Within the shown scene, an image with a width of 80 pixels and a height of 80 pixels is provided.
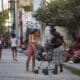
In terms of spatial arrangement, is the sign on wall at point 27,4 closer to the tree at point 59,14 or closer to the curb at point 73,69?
the tree at point 59,14

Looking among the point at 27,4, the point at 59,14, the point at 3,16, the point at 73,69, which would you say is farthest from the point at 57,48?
the point at 3,16

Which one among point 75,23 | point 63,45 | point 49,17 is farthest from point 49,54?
point 49,17

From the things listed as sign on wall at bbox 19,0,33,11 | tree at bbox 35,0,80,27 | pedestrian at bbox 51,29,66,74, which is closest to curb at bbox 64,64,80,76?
pedestrian at bbox 51,29,66,74

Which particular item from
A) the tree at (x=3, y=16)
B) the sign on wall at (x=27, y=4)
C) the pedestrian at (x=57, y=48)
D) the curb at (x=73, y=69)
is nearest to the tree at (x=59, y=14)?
the curb at (x=73, y=69)

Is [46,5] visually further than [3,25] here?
No

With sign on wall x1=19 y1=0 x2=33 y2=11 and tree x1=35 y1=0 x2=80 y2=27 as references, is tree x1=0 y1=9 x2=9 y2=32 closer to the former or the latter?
sign on wall x1=19 y1=0 x2=33 y2=11

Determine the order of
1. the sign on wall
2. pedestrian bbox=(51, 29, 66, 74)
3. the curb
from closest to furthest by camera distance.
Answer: pedestrian bbox=(51, 29, 66, 74), the curb, the sign on wall

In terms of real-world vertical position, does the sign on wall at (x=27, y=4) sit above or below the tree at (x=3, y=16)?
above

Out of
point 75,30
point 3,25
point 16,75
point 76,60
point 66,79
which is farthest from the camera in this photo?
point 3,25

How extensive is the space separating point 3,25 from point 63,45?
7346 centimetres

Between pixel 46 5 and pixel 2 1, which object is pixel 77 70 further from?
pixel 2 1

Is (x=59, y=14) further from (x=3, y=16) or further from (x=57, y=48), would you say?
(x=3, y=16)

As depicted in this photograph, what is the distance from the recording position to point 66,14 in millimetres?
36531

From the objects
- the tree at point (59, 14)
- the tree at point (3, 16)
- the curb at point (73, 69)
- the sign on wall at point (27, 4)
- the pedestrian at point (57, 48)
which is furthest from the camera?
the tree at point (3, 16)
